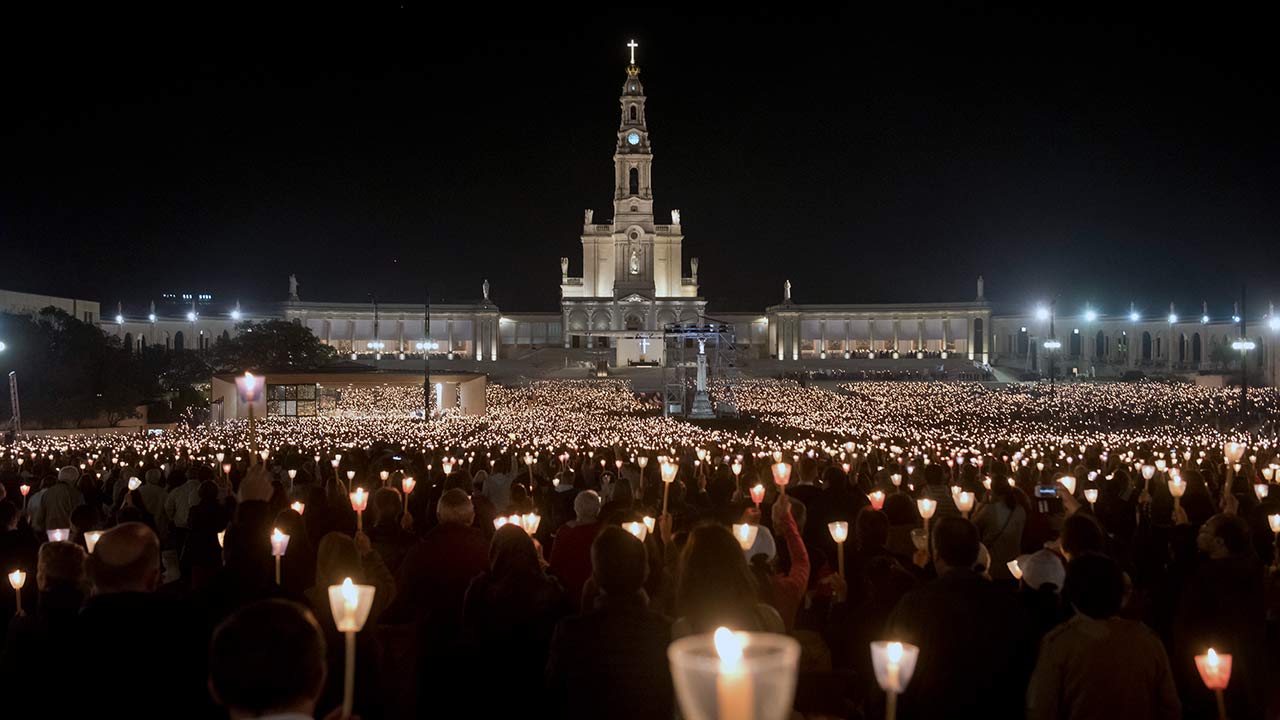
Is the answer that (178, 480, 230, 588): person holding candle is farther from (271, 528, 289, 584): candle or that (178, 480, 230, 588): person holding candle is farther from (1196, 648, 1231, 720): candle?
(1196, 648, 1231, 720): candle

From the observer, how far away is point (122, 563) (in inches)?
167

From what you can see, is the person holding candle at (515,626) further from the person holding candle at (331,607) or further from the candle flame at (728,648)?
the candle flame at (728,648)

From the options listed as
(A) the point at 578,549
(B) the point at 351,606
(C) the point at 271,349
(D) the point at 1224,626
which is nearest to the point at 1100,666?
(D) the point at 1224,626

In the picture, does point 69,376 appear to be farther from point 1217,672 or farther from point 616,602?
point 1217,672

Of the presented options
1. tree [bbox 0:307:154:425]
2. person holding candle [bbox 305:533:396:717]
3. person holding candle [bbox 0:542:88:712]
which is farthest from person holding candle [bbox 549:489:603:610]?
tree [bbox 0:307:154:425]

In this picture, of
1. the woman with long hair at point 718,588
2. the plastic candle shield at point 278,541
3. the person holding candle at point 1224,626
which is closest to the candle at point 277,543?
the plastic candle shield at point 278,541

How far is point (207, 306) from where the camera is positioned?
114 metres

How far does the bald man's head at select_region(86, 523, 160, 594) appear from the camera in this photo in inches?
166

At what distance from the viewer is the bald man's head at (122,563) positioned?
422cm

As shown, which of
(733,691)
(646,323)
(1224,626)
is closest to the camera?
(733,691)

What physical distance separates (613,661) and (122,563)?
190 cm

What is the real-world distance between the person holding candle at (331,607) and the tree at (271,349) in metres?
69.6

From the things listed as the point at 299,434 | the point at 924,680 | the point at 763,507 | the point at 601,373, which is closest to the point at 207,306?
the point at 601,373

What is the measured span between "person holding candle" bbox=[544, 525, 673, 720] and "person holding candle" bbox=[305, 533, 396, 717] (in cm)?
103
